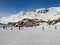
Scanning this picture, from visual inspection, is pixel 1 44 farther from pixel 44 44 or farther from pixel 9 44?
pixel 44 44

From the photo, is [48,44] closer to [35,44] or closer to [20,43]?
[35,44]

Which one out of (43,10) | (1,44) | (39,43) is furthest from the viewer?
(43,10)

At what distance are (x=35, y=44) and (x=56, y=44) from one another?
821 millimetres

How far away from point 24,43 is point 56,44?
1.23 metres

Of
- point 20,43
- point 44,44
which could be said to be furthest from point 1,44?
point 44,44

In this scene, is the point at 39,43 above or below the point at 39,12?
below

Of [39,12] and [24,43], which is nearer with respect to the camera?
[24,43]

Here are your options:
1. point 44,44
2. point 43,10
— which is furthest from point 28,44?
point 43,10

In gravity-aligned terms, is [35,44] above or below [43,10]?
below

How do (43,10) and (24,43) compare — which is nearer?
(24,43)

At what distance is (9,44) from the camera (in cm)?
523

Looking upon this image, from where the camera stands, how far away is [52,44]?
17.5ft

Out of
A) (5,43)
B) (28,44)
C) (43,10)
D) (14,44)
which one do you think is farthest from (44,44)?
(43,10)

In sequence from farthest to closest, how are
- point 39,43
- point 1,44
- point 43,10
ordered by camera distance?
point 43,10 → point 39,43 → point 1,44
